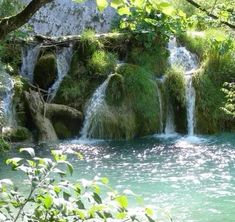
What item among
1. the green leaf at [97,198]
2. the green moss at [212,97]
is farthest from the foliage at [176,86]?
the green leaf at [97,198]

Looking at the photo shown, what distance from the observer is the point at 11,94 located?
1155 centimetres

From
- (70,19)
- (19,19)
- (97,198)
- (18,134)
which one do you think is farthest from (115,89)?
(97,198)

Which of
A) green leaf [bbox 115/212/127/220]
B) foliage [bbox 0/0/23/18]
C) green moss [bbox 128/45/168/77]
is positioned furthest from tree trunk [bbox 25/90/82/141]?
green leaf [bbox 115/212/127/220]

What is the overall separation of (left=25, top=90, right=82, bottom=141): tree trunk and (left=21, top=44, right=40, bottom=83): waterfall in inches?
63.2

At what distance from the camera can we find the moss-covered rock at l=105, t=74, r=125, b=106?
12.1m

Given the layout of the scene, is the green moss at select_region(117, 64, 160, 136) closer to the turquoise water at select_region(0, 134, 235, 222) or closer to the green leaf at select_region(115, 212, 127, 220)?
the turquoise water at select_region(0, 134, 235, 222)

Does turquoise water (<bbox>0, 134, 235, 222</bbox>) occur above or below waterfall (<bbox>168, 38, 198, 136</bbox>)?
below

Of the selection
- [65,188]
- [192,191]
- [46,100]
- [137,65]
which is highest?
Answer: [137,65]

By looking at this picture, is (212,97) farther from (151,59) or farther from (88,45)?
(88,45)

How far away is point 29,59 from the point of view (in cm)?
1305

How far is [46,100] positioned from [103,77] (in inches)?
60.7

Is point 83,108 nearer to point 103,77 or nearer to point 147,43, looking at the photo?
point 103,77

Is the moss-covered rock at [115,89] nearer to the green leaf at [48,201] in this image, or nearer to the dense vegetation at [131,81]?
the dense vegetation at [131,81]

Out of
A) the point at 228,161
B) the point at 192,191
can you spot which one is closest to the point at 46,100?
the point at 228,161
